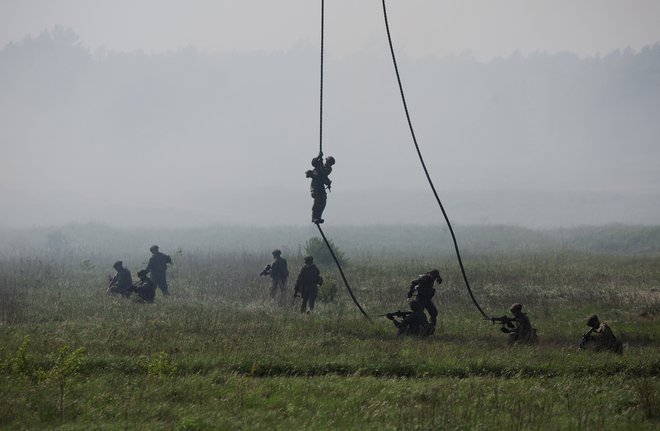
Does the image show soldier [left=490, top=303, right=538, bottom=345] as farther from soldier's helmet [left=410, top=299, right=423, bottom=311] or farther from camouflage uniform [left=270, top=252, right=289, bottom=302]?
camouflage uniform [left=270, top=252, right=289, bottom=302]

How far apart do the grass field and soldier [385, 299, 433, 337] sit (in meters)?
0.36

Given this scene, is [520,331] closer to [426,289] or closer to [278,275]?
[426,289]

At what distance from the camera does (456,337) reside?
1703cm

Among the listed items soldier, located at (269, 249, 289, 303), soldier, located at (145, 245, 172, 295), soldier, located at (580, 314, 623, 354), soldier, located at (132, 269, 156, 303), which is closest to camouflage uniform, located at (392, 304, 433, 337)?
soldier, located at (580, 314, 623, 354)

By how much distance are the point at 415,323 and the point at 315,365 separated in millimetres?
4373

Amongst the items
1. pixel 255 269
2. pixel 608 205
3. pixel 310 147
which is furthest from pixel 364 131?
pixel 255 269

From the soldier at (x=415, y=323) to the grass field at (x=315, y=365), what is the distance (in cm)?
36

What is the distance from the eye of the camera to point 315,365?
13.4m

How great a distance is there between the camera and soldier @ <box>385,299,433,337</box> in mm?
17000

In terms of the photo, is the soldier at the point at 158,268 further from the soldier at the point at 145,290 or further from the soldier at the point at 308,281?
the soldier at the point at 308,281

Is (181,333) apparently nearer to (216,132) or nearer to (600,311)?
(600,311)

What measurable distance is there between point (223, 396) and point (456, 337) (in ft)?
24.7

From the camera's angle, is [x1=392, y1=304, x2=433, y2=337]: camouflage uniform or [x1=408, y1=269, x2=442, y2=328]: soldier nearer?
[x1=392, y1=304, x2=433, y2=337]: camouflage uniform

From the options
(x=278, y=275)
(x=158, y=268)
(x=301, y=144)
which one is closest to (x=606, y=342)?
(x=278, y=275)
